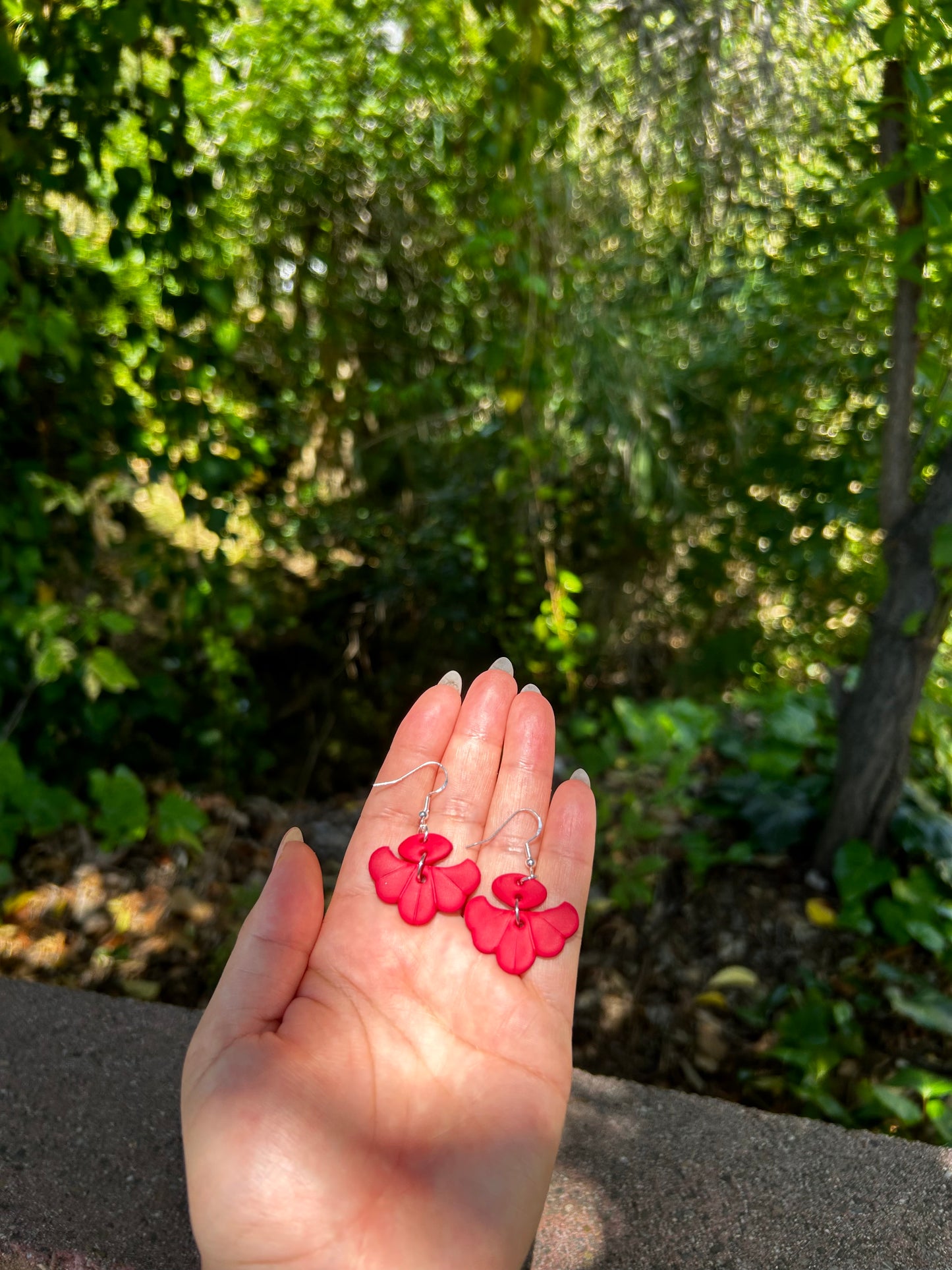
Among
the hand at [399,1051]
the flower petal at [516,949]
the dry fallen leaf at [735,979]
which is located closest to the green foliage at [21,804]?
the hand at [399,1051]

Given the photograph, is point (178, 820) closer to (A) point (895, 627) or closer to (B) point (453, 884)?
(B) point (453, 884)

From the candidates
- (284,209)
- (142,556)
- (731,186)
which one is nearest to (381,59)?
(284,209)

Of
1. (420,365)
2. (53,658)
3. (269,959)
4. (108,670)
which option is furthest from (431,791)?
(420,365)

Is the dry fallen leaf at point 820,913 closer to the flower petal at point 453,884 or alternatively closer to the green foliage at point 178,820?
the flower petal at point 453,884

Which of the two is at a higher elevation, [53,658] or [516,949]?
[516,949]

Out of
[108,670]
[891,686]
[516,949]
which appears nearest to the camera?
[516,949]

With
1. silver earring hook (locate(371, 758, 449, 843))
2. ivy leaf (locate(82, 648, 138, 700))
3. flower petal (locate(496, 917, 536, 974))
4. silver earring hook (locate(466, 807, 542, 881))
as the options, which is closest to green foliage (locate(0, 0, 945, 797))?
ivy leaf (locate(82, 648, 138, 700))
